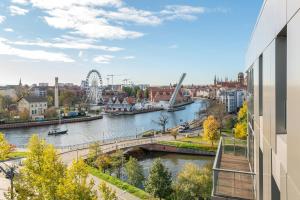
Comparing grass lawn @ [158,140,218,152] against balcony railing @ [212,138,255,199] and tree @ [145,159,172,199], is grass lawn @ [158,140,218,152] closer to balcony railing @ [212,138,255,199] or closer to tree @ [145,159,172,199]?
tree @ [145,159,172,199]

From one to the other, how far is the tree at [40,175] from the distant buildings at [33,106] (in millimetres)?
44897

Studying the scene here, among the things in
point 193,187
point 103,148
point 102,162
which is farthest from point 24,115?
point 193,187

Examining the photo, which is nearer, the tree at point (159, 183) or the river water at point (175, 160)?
the tree at point (159, 183)

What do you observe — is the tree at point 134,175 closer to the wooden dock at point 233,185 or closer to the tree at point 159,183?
the tree at point 159,183

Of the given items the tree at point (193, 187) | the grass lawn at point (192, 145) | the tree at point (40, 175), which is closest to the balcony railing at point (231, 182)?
the tree at point (40, 175)

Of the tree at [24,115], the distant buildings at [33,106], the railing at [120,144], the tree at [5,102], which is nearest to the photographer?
the railing at [120,144]

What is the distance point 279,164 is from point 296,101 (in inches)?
40.7

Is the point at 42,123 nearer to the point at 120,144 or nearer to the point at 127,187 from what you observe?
the point at 120,144

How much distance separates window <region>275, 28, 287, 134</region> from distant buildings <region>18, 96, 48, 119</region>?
51.1 metres

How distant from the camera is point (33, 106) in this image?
52812 millimetres

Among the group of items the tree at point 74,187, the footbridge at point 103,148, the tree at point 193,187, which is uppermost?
the tree at point 74,187

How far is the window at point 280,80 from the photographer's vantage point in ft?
8.92

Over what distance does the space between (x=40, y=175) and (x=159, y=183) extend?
6.05 meters

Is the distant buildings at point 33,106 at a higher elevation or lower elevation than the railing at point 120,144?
higher
